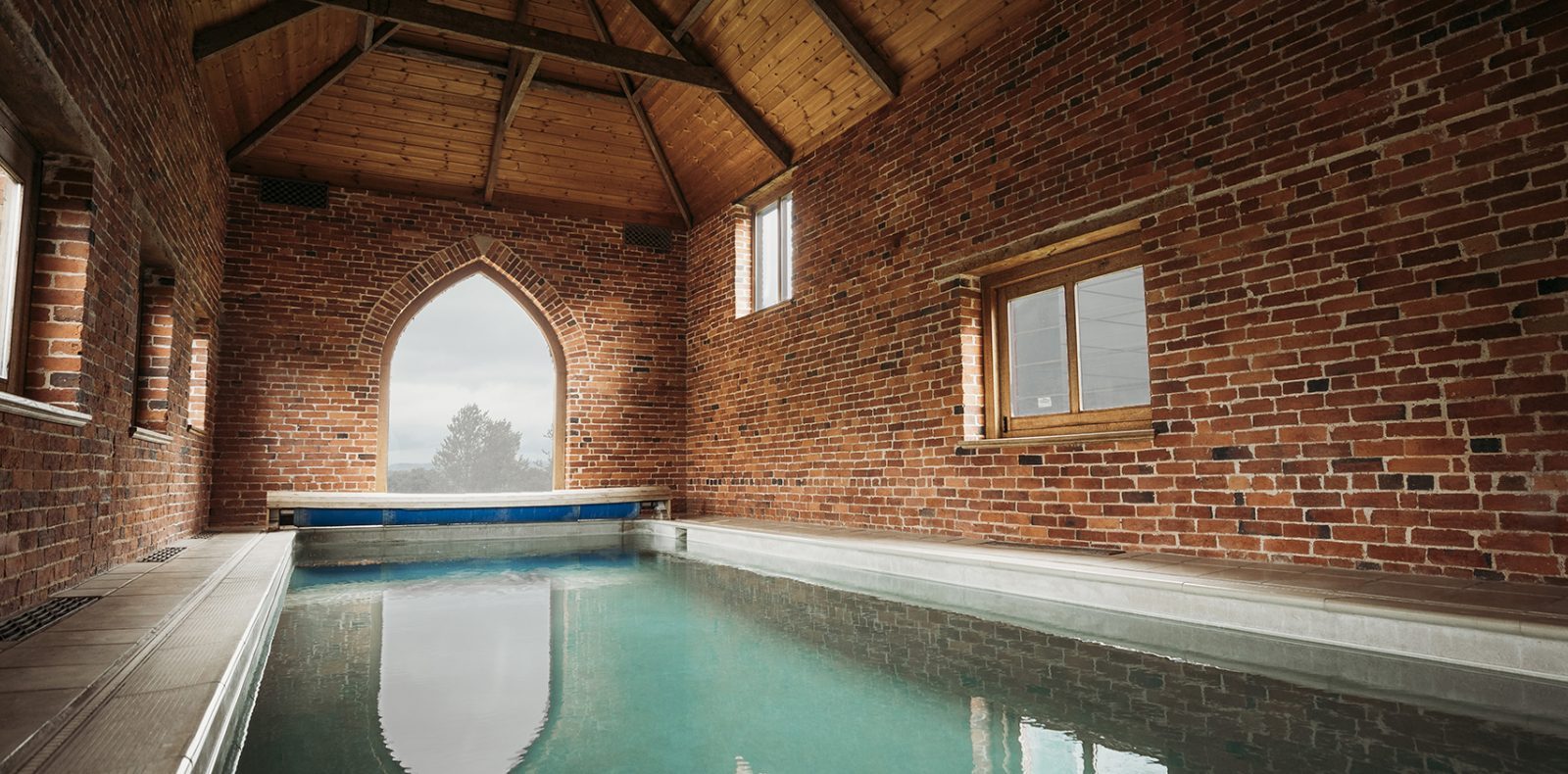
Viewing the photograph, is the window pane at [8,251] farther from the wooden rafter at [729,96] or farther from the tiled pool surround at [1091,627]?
the wooden rafter at [729,96]

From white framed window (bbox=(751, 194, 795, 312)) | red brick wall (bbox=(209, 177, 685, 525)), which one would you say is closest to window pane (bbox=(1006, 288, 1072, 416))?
white framed window (bbox=(751, 194, 795, 312))

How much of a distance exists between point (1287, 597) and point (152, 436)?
568 centimetres

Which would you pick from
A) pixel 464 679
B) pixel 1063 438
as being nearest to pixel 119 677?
pixel 464 679

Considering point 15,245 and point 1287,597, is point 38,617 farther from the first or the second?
point 1287,597

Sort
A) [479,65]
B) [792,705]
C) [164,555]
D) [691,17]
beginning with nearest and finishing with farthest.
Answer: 1. [792,705]
2. [164,555]
3. [691,17]
4. [479,65]

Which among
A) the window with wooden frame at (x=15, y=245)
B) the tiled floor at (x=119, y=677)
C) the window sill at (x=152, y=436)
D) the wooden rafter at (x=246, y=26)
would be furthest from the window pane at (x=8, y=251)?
the wooden rafter at (x=246, y=26)

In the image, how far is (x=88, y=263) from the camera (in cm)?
341

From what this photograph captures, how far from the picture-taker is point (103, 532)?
384cm

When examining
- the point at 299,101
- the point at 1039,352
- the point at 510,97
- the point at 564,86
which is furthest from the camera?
the point at 564,86

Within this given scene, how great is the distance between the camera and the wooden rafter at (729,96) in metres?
7.14

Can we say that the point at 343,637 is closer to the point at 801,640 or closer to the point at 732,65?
the point at 801,640

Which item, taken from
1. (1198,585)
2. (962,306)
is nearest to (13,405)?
(1198,585)

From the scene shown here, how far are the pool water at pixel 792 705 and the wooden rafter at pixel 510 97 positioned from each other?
17.1 ft

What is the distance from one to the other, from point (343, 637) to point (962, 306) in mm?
4161
